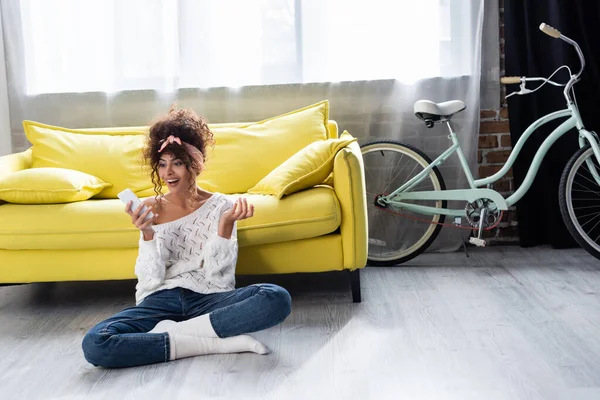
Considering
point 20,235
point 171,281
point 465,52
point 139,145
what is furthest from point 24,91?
point 465,52

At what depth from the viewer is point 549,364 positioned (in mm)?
2377

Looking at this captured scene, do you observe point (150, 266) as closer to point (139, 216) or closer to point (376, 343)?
point (139, 216)

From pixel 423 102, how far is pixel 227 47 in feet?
3.50

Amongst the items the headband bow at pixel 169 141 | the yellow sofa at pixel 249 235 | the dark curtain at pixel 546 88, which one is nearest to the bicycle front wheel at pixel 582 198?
the dark curtain at pixel 546 88

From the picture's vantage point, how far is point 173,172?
2.73 m

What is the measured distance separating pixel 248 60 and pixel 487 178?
1.35 metres

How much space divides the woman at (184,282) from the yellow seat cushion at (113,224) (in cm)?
29

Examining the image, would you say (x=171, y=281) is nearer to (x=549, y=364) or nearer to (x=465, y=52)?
(x=549, y=364)

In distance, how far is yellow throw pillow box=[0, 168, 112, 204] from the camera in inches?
124

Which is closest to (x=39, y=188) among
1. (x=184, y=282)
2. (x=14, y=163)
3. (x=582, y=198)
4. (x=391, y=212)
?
(x=14, y=163)

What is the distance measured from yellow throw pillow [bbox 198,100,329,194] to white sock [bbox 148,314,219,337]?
1.05 metres

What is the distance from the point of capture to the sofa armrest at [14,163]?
11.1 feet

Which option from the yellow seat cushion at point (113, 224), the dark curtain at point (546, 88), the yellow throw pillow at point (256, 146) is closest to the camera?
the yellow seat cushion at point (113, 224)

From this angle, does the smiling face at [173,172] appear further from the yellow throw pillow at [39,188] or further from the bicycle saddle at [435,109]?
the bicycle saddle at [435,109]
